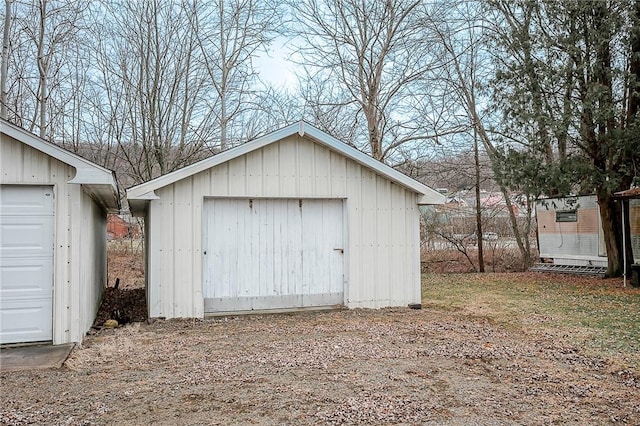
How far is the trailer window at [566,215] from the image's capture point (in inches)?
555

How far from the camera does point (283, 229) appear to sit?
815cm

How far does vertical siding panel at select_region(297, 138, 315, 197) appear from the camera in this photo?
8102 mm

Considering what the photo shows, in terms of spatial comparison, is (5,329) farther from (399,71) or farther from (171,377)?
(399,71)

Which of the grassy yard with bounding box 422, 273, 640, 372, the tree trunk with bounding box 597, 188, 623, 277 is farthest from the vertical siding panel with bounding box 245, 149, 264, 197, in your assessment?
the tree trunk with bounding box 597, 188, 623, 277

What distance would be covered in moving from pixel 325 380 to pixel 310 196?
3.94 metres

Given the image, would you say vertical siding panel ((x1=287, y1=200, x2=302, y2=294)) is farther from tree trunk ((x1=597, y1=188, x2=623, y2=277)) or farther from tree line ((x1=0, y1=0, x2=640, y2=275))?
tree trunk ((x1=597, y1=188, x2=623, y2=277))

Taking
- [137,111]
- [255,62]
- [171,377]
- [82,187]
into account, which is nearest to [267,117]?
[255,62]

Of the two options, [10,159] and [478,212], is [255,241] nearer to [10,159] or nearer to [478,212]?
[10,159]

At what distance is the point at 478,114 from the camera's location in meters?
17.0

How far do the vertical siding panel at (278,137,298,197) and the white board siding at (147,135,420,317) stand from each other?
16 mm

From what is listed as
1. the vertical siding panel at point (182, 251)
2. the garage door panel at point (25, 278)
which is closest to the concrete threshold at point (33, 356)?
the garage door panel at point (25, 278)

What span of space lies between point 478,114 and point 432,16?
3.57m

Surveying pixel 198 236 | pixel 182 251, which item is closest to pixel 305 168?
pixel 198 236

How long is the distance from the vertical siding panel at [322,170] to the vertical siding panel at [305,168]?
0.07m
